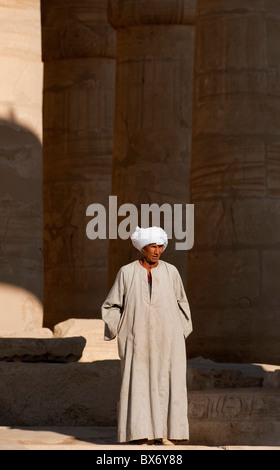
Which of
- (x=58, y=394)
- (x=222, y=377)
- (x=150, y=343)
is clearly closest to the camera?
(x=150, y=343)

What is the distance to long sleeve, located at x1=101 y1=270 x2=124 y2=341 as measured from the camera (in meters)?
9.72

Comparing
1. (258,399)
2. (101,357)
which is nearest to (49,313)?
(101,357)

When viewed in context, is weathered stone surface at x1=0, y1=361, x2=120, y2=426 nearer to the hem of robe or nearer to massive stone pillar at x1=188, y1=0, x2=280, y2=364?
the hem of robe

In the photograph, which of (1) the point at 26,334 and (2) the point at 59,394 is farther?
(1) the point at 26,334

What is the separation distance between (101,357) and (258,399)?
296 centimetres

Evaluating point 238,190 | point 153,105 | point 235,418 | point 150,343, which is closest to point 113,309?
point 150,343

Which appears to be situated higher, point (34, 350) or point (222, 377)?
point (34, 350)

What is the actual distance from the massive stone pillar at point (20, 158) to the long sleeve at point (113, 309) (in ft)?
14.7

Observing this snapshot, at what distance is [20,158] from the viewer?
14.4 m

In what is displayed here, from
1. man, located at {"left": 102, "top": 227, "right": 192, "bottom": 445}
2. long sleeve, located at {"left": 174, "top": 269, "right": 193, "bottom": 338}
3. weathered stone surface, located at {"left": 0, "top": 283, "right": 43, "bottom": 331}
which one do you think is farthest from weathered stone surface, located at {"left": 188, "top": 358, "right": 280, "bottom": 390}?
man, located at {"left": 102, "top": 227, "right": 192, "bottom": 445}

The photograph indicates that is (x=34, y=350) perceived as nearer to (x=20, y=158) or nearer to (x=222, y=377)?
(x=222, y=377)

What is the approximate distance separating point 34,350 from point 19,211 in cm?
253

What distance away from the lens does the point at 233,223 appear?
15141 millimetres
